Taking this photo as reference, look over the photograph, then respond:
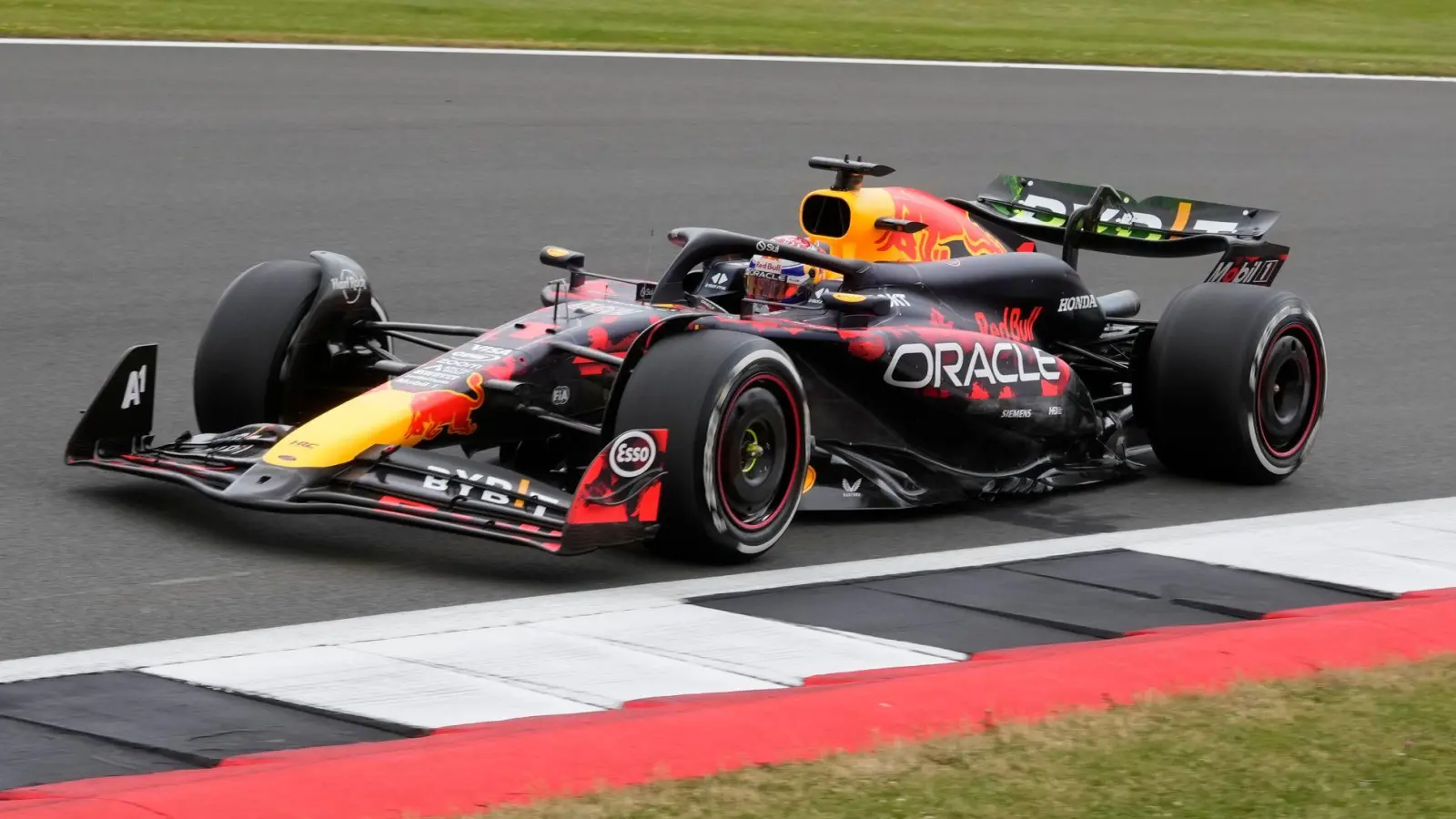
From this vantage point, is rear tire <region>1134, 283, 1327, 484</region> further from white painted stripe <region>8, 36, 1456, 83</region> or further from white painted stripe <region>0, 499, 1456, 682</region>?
white painted stripe <region>8, 36, 1456, 83</region>

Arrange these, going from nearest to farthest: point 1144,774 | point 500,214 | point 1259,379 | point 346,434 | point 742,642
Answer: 1. point 1144,774
2. point 742,642
3. point 346,434
4. point 1259,379
5. point 500,214

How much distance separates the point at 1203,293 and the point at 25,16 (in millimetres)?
12707

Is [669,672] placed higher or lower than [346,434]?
lower

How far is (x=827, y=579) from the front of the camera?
6.80 metres

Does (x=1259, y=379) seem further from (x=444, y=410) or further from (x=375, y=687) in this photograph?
(x=375, y=687)

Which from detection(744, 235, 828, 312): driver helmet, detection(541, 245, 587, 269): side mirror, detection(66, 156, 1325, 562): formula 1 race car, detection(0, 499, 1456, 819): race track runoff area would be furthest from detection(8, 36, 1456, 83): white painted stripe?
detection(0, 499, 1456, 819): race track runoff area

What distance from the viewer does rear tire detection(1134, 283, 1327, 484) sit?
27.1 ft

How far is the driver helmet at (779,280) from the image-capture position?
802 centimetres

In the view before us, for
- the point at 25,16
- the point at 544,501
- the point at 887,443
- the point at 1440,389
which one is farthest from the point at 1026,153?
the point at 544,501

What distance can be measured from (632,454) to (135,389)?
1.81m

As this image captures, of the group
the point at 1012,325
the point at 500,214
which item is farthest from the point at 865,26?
the point at 1012,325

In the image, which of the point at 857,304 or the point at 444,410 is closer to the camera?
the point at 444,410

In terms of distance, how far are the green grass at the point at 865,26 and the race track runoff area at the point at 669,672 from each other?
12807 millimetres

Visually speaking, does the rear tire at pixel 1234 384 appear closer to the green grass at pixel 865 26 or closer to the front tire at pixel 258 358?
the front tire at pixel 258 358
